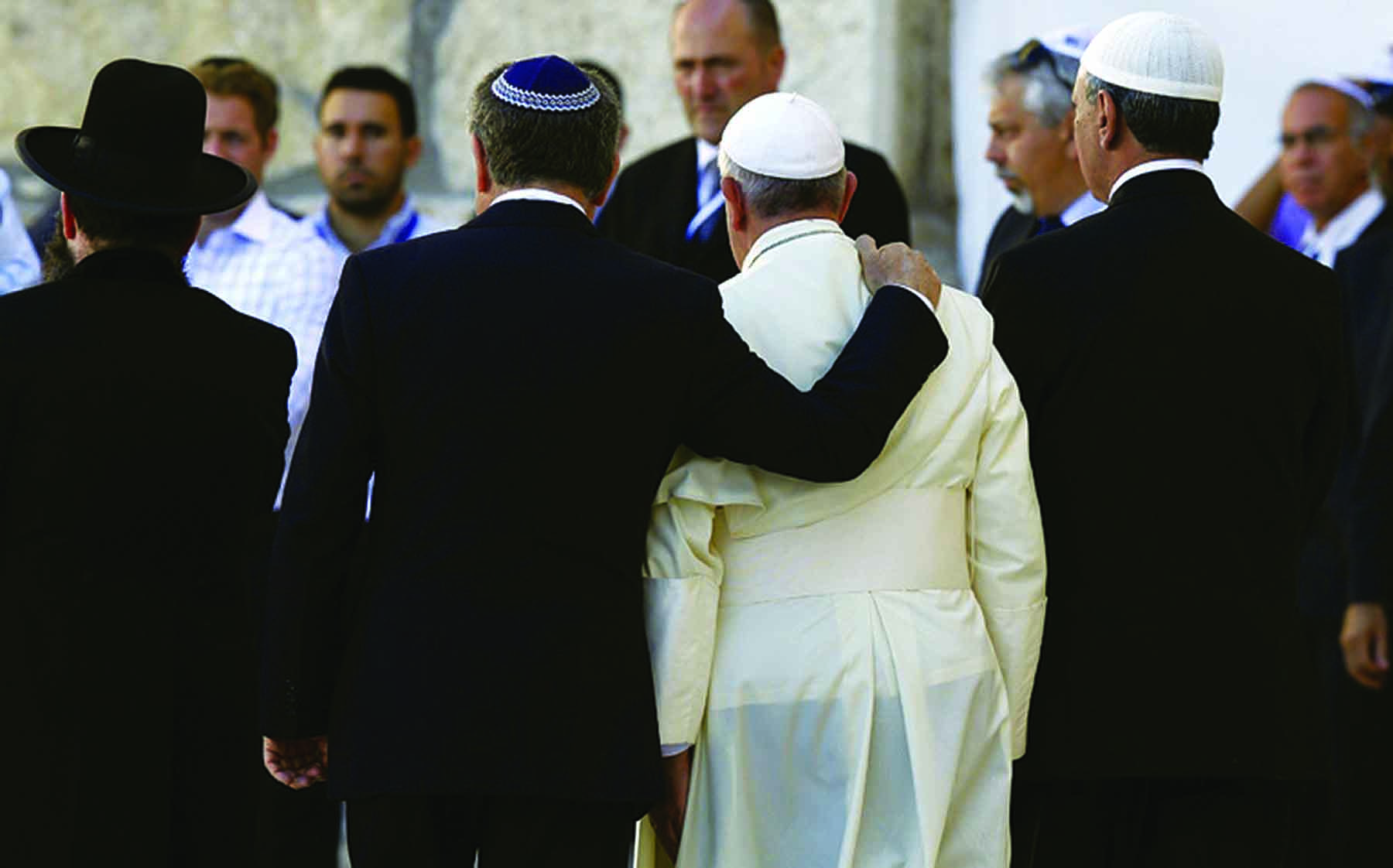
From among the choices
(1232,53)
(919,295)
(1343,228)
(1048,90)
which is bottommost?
(919,295)

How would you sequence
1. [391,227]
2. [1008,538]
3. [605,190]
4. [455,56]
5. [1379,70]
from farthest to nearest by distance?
[455,56]
[391,227]
[1379,70]
[1008,538]
[605,190]

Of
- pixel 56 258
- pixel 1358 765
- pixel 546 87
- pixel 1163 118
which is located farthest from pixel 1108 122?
pixel 1358 765

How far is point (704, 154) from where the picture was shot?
564cm

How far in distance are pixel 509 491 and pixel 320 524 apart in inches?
10.9

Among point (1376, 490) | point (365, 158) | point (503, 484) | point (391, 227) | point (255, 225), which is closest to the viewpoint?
point (503, 484)

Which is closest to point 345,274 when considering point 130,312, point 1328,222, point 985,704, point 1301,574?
point 130,312

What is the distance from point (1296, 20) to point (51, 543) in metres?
3.78

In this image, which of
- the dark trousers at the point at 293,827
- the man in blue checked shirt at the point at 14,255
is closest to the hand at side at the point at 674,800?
the dark trousers at the point at 293,827

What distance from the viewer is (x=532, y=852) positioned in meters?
3.30

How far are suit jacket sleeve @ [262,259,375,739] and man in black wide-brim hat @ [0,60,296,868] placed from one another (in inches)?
10.0

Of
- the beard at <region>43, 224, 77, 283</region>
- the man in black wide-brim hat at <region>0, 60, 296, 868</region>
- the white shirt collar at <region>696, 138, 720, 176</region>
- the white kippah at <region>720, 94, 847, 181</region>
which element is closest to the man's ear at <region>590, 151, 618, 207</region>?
the white kippah at <region>720, 94, 847, 181</region>

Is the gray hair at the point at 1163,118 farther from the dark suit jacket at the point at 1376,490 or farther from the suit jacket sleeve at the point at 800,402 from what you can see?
the dark suit jacket at the point at 1376,490

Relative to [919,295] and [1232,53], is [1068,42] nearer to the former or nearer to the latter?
[1232,53]

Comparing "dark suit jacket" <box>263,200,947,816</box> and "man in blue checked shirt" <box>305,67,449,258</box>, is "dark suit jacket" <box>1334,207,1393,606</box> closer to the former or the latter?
"dark suit jacket" <box>263,200,947,816</box>
